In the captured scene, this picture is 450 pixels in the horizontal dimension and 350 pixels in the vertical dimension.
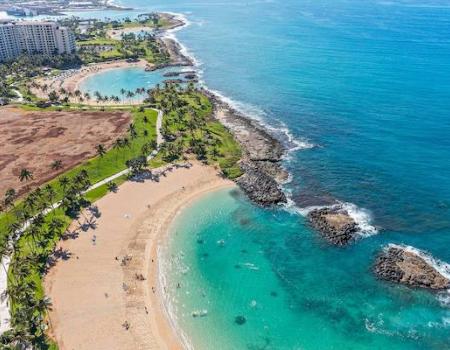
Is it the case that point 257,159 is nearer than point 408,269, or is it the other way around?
point 408,269

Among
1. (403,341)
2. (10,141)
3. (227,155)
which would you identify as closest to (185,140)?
(227,155)

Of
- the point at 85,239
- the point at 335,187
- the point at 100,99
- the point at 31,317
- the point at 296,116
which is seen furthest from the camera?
the point at 100,99

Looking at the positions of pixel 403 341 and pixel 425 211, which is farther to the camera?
pixel 425 211

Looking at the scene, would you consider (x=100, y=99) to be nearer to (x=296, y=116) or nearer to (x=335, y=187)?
(x=296, y=116)

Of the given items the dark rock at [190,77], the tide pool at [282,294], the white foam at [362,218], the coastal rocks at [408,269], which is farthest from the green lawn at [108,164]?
the coastal rocks at [408,269]

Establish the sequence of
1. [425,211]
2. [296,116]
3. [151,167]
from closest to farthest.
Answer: [425,211] < [151,167] < [296,116]

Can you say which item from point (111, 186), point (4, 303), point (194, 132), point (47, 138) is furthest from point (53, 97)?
point (4, 303)

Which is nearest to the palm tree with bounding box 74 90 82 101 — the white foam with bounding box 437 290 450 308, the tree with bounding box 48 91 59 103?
the tree with bounding box 48 91 59 103

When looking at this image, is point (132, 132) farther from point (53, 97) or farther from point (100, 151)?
point (53, 97)
